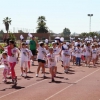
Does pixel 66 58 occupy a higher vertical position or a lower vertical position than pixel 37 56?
lower

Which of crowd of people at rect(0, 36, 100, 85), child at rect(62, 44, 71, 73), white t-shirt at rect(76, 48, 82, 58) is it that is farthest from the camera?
white t-shirt at rect(76, 48, 82, 58)

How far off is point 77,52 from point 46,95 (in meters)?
12.0

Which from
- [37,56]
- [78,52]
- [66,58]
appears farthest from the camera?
[78,52]

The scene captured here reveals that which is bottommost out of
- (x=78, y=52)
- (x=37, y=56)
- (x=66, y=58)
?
(x=66, y=58)

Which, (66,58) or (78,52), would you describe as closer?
(66,58)

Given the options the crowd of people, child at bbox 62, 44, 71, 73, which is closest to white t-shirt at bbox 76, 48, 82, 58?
the crowd of people

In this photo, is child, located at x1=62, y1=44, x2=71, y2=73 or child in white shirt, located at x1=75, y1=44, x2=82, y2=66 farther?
child in white shirt, located at x1=75, y1=44, x2=82, y2=66

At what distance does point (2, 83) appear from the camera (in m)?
13.6

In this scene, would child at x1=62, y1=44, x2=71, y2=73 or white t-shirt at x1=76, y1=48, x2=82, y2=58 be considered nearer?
child at x1=62, y1=44, x2=71, y2=73

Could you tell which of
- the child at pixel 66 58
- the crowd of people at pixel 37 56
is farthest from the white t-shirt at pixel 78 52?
the child at pixel 66 58

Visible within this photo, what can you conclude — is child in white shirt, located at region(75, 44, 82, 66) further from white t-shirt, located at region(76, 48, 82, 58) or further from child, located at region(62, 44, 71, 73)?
child, located at region(62, 44, 71, 73)

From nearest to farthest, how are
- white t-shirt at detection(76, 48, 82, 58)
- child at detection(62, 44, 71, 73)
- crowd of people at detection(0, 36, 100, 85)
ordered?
crowd of people at detection(0, 36, 100, 85) → child at detection(62, 44, 71, 73) → white t-shirt at detection(76, 48, 82, 58)

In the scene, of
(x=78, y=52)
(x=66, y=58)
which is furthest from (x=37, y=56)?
(x=78, y=52)

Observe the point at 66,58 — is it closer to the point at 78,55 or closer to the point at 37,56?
the point at 37,56
